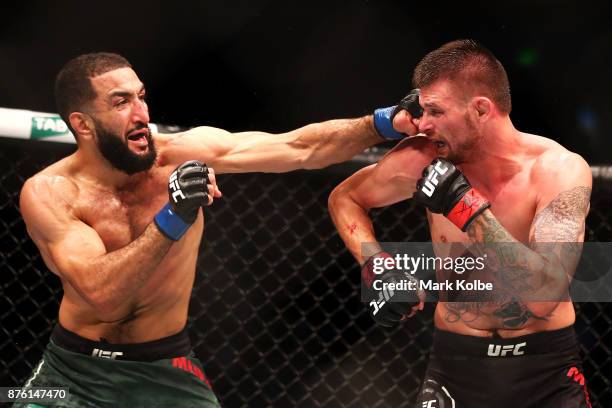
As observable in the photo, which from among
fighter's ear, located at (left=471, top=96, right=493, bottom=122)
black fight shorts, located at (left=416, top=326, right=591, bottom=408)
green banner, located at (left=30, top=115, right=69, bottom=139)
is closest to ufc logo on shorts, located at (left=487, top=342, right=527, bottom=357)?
black fight shorts, located at (left=416, top=326, right=591, bottom=408)

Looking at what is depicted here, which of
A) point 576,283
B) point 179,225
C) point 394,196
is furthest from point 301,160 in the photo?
point 576,283

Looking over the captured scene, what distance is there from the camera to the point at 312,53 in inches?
138

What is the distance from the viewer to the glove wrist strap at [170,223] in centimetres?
223

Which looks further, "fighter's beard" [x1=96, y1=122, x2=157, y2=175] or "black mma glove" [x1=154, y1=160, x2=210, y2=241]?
"fighter's beard" [x1=96, y1=122, x2=157, y2=175]

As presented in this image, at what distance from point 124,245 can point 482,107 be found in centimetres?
102

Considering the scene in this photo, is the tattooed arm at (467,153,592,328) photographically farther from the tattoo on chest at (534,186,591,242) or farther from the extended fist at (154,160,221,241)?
the extended fist at (154,160,221,241)

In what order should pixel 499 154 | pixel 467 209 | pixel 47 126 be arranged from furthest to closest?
pixel 47 126 < pixel 499 154 < pixel 467 209

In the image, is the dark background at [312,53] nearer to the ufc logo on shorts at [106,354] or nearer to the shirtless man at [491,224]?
the shirtless man at [491,224]

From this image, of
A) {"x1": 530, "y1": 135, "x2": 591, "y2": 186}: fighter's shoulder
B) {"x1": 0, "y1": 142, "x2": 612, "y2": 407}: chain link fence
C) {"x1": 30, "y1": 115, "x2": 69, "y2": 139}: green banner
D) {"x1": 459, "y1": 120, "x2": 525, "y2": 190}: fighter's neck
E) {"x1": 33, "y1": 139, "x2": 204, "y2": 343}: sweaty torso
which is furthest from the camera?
{"x1": 0, "y1": 142, "x2": 612, "y2": 407}: chain link fence

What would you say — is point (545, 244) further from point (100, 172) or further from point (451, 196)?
point (100, 172)

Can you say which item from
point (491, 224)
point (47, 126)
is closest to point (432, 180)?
point (491, 224)

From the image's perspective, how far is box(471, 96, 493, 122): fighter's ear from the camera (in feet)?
7.56

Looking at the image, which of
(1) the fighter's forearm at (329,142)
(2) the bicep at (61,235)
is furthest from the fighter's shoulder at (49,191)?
(1) the fighter's forearm at (329,142)

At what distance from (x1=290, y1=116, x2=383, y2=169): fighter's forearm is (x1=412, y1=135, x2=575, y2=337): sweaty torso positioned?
0.36 meters
